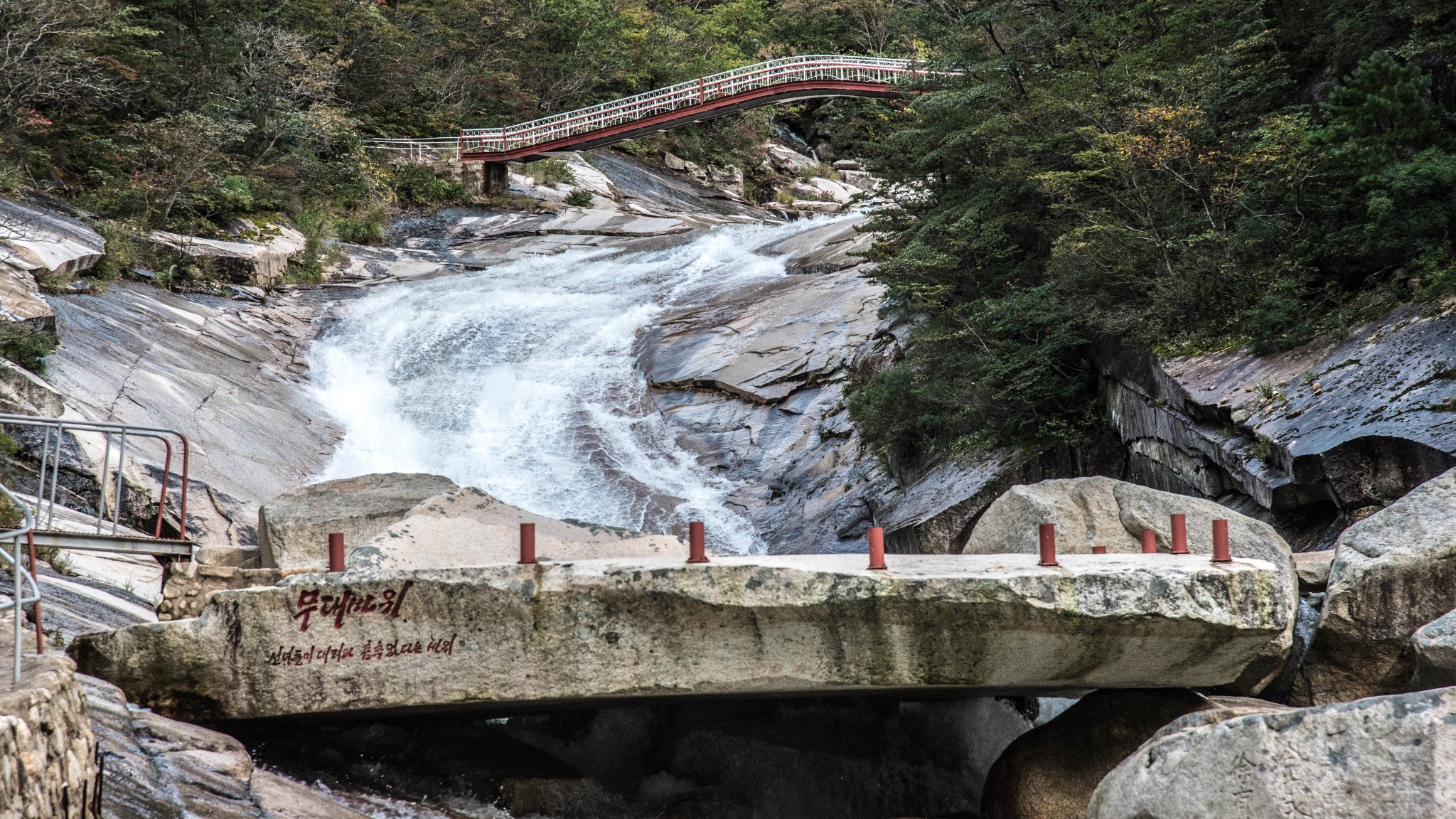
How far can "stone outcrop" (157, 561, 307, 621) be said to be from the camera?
8.41 meters

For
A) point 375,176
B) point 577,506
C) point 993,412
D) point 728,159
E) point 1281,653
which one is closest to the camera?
point 1281,653

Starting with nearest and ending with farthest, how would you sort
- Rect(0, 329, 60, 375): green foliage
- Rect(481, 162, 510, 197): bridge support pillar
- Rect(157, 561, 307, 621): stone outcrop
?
Rect(157, 561, 307, 621): stone outcrop, Rect(0, 329, 60, 375): green foliage, Rect(481, 162, 510, 197): bridge support pillar

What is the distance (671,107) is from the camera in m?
37.0

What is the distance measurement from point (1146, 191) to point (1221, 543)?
8126 mm

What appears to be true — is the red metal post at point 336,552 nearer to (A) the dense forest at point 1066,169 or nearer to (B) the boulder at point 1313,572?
(B) the boulder at point 1313,572

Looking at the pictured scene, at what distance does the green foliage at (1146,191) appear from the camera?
11266mm

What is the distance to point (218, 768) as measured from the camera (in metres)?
6.32

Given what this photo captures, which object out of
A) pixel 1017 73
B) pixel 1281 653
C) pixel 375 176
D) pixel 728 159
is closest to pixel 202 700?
pixel 1281 653

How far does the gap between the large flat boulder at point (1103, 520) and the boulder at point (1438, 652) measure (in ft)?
6.49

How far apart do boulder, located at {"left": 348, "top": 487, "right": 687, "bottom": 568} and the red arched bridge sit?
2870 centimetres

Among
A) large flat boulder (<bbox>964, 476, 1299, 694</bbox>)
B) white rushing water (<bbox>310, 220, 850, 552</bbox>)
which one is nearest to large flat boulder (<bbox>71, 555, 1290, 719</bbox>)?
large flat boulder (<bbox>964, 476, 1299, 694</bbox>)

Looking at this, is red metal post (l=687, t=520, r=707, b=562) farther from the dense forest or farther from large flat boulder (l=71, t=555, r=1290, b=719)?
the dense forest

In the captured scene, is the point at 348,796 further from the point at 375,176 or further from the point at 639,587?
the point at 375,176

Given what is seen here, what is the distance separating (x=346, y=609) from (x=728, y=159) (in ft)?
129
